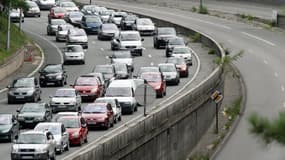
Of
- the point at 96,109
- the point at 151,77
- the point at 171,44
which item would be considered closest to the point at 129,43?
the point at 171,44

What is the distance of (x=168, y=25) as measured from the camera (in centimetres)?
8981

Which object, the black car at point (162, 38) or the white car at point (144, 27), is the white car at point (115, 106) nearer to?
the black car at point (162, 38)

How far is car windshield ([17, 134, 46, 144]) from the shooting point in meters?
30.0

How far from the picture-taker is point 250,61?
2739 inches

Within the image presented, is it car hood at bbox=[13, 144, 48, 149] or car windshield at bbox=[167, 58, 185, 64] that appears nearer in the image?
car hood at bbox=[13, 144, 48, 149]

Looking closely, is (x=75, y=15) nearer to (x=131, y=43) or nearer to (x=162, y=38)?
(x=162, y=38)

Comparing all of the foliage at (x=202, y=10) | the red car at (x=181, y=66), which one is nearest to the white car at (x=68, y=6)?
the foliage at (x=202, y=10)

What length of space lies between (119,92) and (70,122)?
34.7 feet

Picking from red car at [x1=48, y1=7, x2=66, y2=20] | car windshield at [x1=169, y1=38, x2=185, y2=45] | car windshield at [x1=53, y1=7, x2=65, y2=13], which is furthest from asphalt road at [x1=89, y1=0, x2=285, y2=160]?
red car at [x1=48, y1=7, x2=66, y2=20]

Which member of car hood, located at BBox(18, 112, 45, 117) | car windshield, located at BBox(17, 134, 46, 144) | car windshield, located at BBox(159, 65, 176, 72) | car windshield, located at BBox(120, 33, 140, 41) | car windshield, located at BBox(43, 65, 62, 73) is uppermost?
car windshield, located at BBox(17, 134, 46, 144)

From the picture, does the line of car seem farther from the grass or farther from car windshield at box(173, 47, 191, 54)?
the grass

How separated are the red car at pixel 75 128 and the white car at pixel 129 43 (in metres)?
34.0

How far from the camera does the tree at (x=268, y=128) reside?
8.97 metres

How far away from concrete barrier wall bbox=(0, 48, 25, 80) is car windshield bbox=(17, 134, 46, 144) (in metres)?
26.5
